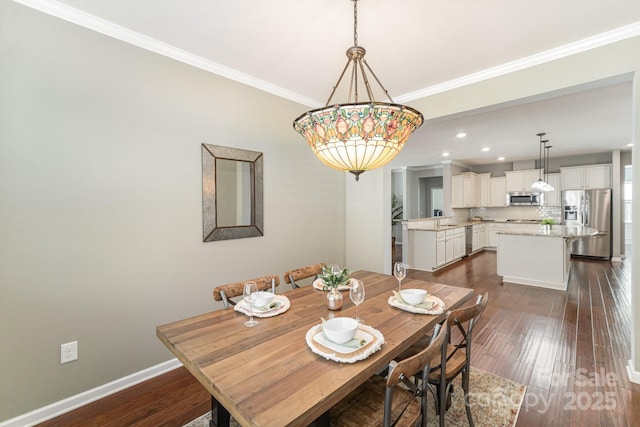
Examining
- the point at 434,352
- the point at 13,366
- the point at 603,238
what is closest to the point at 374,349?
the point at 434,352

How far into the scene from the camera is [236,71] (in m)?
2.76

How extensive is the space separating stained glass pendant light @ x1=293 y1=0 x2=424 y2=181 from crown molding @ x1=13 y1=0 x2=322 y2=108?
59.6 inches

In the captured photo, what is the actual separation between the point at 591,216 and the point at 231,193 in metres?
8.43

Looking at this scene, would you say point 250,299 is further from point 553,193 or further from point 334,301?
point 553,193

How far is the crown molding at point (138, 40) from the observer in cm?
186

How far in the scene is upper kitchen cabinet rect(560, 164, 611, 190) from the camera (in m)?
6.74

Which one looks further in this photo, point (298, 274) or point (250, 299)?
point (298, 274)

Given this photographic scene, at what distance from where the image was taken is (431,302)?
1.86 metres

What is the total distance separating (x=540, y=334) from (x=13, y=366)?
14.7 ft

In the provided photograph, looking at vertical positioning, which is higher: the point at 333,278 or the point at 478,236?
the point at 333,278

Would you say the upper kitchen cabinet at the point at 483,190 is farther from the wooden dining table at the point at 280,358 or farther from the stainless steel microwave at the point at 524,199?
the wooden dining table at the point at 280,358

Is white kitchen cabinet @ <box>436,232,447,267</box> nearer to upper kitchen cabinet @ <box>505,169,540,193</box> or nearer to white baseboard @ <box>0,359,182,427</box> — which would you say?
upper kitchen cabinet @ <box>505,169,540,193</box>

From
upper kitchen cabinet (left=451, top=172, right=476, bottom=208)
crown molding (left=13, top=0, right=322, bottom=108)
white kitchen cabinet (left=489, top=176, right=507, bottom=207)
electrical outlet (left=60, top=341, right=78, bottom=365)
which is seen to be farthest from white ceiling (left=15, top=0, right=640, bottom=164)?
white kitchen cabinet (left=489, top=176, right=507, bottom=207)

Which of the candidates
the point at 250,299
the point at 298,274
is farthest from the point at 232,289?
the point at 298,274
